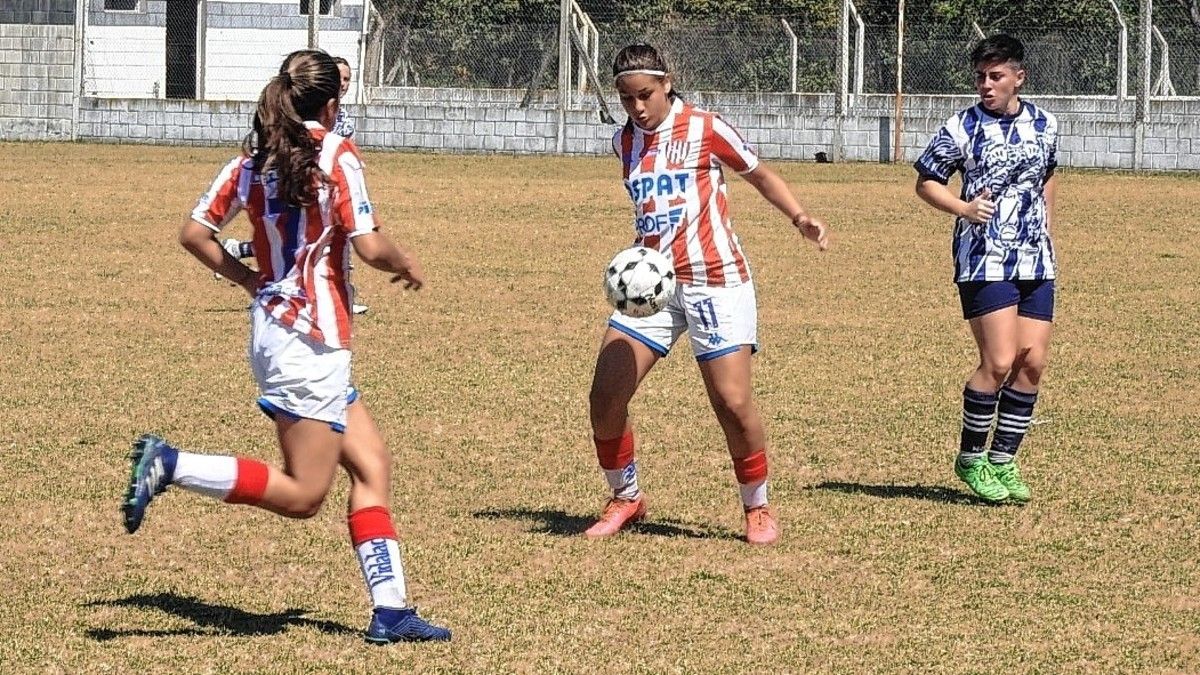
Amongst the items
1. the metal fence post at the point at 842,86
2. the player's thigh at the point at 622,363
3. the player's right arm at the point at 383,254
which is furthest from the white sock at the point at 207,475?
the metal fence post at the point at 842,86

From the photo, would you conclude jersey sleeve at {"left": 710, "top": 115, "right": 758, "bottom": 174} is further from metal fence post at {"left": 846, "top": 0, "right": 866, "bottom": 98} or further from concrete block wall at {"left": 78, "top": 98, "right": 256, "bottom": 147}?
concrete block wall at {"left": 78, "top": 98, "right": 256, "bottom": 147}

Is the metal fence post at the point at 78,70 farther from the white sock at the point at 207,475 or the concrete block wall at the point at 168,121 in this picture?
the white sock at the point at 207,475

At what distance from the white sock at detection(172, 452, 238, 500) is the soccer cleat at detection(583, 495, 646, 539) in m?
2.07

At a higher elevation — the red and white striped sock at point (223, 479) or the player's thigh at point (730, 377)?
the player's thigh at point (730, 377)

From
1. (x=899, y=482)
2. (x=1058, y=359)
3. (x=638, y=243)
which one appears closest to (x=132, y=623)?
(x=638, y=243)

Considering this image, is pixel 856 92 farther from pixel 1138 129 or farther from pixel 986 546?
pixel 986 546

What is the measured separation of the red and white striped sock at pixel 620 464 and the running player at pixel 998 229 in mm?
→ 1538

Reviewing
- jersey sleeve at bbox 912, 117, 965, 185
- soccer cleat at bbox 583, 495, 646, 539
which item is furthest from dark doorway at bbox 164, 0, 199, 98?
soccer cleat at bbox 583, 495, 646, 539

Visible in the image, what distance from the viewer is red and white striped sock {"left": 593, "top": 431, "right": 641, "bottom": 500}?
743 cm

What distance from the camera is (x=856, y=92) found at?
3347 cm

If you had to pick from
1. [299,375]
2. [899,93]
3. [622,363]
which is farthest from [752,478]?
[899,93]

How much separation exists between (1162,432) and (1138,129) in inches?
887

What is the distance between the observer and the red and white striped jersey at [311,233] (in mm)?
5391

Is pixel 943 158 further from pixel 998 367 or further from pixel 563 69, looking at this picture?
pixel 563 69
